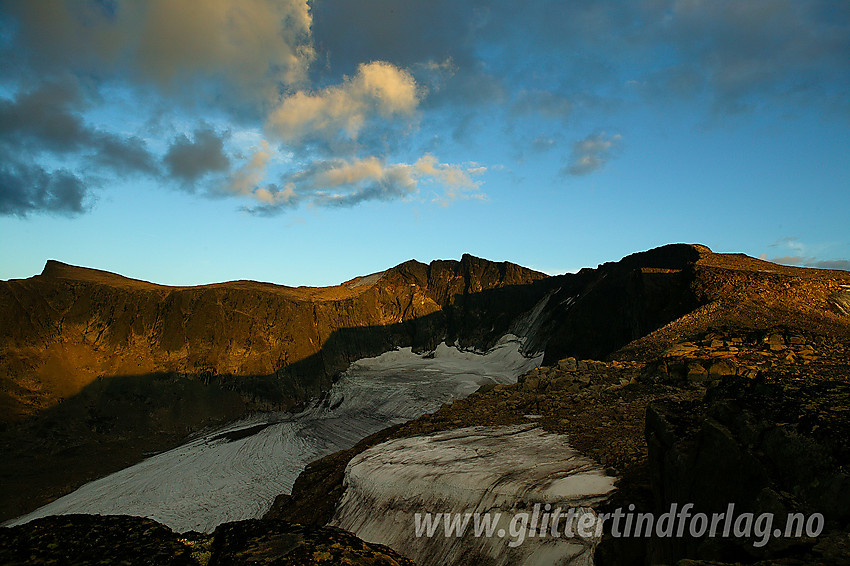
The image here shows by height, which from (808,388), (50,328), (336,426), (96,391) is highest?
(50,328)

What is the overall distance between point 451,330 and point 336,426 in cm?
4141

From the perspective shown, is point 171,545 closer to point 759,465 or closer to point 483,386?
point 759,465

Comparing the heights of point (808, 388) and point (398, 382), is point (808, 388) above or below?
above

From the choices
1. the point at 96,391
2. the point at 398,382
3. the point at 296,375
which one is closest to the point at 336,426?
the point at 398,382

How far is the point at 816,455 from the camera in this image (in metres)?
4.85

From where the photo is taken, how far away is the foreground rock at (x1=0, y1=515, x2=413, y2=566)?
3174 millimetres

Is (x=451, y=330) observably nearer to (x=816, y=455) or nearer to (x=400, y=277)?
(x=400, y=277)

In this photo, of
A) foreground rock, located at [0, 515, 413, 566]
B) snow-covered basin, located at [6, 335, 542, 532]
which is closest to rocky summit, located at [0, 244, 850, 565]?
foreground rock, located at [0, 515, 413, 566]

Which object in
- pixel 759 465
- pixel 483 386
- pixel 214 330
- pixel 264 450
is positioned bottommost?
pixel 264 450

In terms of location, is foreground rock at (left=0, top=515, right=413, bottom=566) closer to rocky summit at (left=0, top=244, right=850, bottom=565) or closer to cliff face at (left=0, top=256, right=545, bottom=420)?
rocky summit at (left=0, top=244, right=850, bottom=565)

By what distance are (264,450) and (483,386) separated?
28292 millimetres

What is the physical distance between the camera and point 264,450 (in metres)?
41.5

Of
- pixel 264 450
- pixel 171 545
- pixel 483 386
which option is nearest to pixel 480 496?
pixel 171 545

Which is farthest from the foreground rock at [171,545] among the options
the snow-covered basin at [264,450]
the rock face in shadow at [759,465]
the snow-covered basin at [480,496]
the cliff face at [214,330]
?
the cliff face at [214,330]
